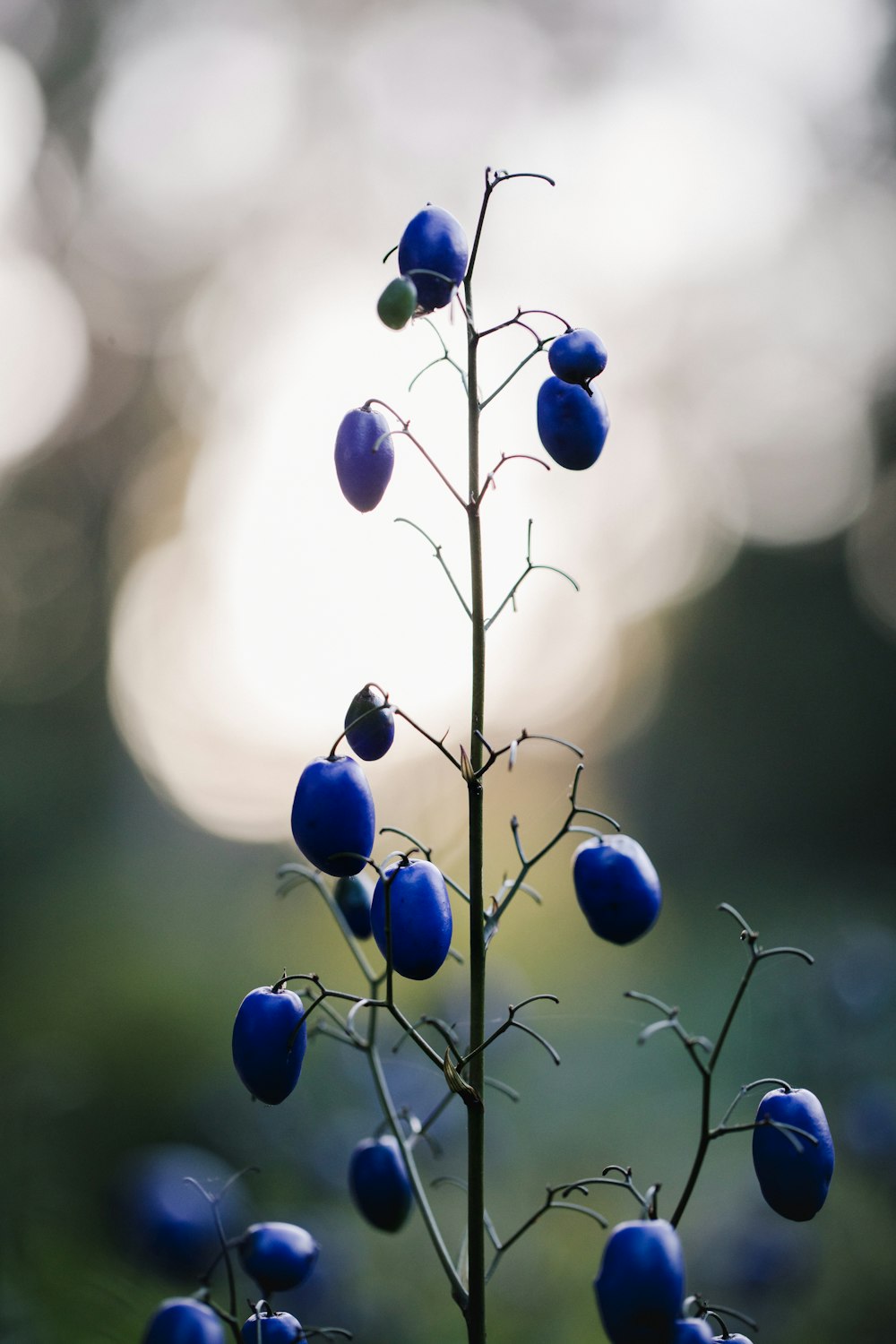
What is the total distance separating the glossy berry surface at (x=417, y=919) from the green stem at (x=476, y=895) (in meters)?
0.05

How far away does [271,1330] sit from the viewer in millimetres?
1259

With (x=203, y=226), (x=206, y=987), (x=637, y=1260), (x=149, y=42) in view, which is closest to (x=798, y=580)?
(x=203, y=226)

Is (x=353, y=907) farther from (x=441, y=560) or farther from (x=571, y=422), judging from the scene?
(x=571, y=422)

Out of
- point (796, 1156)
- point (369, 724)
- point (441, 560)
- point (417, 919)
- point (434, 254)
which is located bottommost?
point (796, 1156)

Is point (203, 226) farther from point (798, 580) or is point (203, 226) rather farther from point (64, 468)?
point (798, 580)

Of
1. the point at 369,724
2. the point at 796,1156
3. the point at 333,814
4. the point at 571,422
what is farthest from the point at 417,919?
the point at 571,422

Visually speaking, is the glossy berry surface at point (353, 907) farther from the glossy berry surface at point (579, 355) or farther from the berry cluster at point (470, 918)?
the glossy berry surface at point (579, 355)

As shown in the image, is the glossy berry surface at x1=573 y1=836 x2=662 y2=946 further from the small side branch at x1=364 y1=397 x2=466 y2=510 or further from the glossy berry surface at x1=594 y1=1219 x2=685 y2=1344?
the small side branch at x1=364 y1=397 x2=466 y2=510

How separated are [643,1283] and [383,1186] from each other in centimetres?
62

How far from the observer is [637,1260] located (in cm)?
107

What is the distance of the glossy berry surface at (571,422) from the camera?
1.47 meters

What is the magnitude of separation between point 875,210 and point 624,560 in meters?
7.23

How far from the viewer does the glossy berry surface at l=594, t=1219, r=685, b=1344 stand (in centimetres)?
107

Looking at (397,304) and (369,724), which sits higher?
(397,304)
